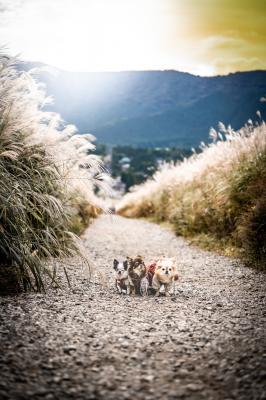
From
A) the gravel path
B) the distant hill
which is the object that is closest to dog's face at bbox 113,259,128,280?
the gravel path

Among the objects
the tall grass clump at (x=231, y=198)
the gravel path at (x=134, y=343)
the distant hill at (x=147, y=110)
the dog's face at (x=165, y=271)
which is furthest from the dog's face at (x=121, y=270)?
→ the distant hill at (x=147, y=110)

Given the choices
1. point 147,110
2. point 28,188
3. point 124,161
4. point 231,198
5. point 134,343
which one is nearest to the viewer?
point 134,343

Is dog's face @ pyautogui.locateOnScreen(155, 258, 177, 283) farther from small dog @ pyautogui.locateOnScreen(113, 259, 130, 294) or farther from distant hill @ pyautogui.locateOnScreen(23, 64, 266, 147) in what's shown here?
distant hill @ pyautogui.locateOnScreen(23, 64, 266, 147)

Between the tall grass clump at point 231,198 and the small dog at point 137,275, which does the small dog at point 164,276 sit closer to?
the small dog at point 137,275

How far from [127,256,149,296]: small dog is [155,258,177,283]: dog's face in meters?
0.13

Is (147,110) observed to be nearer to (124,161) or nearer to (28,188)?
(124,161)

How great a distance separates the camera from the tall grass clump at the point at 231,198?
4.55 meters

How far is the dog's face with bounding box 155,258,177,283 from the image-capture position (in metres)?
3.41

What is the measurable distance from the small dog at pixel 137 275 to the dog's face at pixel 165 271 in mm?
127

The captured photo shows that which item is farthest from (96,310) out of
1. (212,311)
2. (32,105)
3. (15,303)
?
(32,105)

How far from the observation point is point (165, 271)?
11.2 feet

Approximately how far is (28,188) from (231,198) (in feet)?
9.77

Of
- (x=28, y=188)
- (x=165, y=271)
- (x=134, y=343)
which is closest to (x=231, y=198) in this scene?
Answer: (x=165, y=271)

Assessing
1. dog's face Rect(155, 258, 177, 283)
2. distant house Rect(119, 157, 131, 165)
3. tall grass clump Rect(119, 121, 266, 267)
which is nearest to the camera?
dog's face Rect(155, 258, 177, 283)
